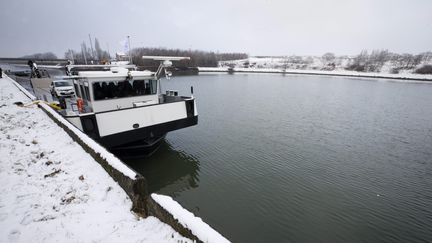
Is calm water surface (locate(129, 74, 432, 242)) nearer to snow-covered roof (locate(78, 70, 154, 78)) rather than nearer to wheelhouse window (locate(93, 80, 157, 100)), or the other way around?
wheelhouse window (locate(93, 80, 157, 100))

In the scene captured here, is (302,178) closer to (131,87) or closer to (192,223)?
(192,223)

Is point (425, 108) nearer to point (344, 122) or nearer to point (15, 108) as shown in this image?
point (344, 122)

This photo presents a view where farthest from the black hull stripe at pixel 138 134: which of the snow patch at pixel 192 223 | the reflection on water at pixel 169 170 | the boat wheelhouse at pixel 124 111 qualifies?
the snow patch at pixel 192 223

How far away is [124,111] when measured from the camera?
757 centimetres

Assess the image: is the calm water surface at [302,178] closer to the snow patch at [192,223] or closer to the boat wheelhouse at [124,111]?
the boat wheelhouse at [124,111]

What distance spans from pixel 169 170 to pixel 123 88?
13.3 feet

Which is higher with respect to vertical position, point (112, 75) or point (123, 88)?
point (112, 75)

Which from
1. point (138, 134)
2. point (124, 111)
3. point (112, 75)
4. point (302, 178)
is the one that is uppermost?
point (112, 75)

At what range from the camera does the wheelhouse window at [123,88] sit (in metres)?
8.05

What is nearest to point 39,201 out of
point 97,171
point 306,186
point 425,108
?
point 97,171

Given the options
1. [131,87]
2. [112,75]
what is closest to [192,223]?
[112,75]

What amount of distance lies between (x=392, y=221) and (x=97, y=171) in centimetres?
840

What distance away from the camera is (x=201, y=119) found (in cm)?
1605

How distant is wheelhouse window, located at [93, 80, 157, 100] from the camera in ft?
26.4
